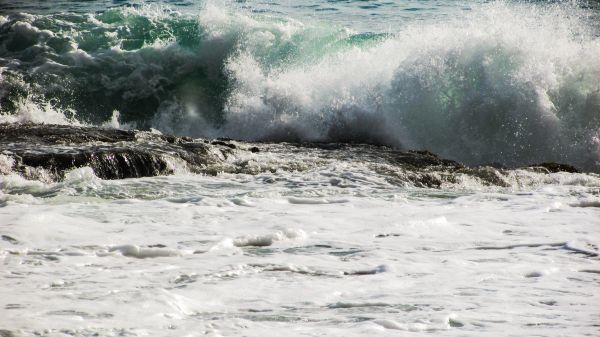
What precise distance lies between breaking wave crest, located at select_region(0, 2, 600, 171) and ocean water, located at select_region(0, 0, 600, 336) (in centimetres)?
4

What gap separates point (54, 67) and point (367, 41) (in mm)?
5738

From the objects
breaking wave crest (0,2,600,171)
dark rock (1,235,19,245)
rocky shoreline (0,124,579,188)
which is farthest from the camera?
breaking wave crest (0,2,600,171)

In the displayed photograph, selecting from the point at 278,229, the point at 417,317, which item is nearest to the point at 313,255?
the point at 278,229

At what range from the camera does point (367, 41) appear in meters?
15.0

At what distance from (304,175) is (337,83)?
14.8ft

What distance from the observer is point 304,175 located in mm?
8766

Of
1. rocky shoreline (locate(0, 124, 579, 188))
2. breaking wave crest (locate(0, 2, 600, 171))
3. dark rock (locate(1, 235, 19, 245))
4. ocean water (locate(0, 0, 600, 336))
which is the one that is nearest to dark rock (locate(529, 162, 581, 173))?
rocky shoreline (locate(0, 124, 579, 188))

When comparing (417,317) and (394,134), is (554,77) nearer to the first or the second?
(394,134)

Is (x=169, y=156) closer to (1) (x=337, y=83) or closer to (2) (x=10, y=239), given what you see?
(2) (x=10, y=239)

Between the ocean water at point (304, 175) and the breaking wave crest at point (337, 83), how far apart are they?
4cm

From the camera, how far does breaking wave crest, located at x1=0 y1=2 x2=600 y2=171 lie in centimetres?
1200

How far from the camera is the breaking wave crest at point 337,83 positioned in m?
12.0

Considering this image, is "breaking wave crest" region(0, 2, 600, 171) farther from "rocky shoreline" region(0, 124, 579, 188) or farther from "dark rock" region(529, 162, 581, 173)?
"rocky shoreline" region(0, 124, 579, 188)

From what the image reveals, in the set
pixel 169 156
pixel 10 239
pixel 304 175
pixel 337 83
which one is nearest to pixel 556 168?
pixel 304 175
